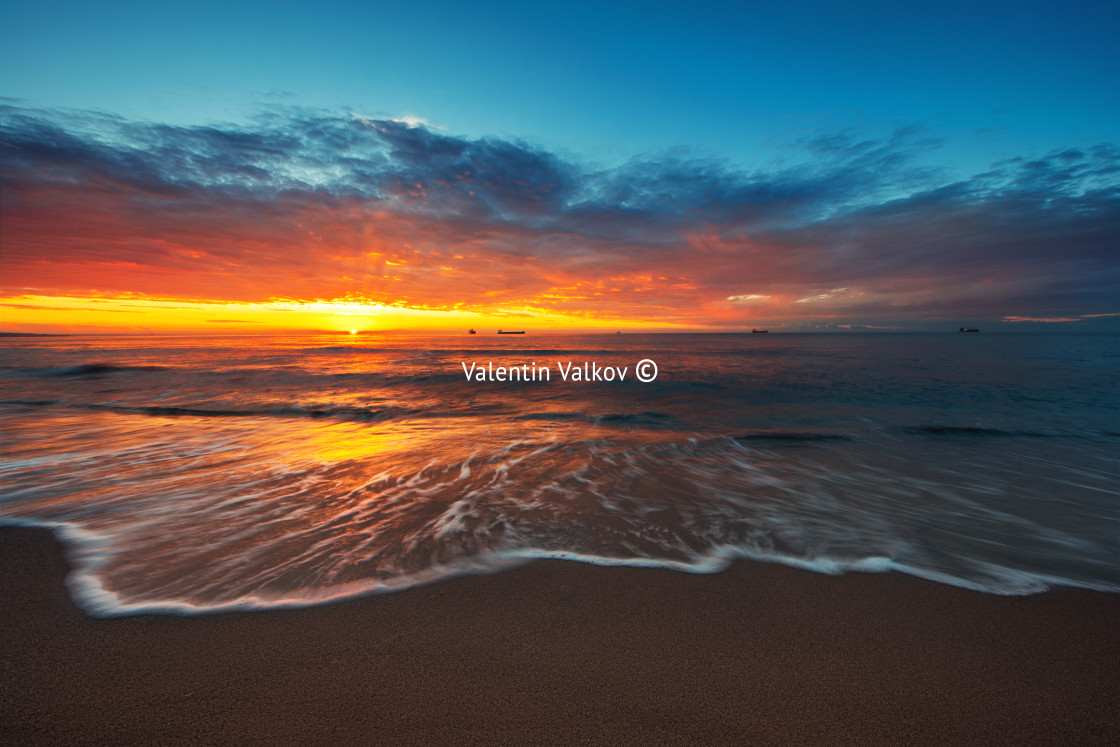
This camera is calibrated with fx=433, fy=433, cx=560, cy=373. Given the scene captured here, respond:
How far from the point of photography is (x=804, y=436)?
32.4 ft

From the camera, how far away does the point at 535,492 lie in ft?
19.2

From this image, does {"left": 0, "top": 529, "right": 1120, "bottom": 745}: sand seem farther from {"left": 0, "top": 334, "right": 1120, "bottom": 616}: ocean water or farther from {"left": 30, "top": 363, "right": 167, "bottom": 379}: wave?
{"left": 30, "top": 363, "right": 167, "bottom": 379}: wave

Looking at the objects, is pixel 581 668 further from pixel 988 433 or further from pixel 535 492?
pixel 988 433

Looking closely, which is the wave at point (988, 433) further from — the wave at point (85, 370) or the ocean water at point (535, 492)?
the wave at point (85, 370)

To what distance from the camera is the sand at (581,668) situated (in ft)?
6.84

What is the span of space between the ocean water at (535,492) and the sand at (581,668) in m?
0.38

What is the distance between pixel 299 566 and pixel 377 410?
10.5 metres

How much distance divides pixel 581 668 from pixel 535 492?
3.42 meters

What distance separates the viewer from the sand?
208 cm

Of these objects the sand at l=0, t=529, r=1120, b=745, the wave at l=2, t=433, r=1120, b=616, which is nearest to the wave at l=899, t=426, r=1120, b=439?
the wave at l=2, t=433, r=1120, b=616

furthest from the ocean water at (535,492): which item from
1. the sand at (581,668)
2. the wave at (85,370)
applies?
the wave at (85,370)

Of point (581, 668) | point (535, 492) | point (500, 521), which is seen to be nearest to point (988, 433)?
point (535, 492)

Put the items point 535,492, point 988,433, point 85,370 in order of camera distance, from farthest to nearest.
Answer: point 85,370, point 988,433, point 535,492

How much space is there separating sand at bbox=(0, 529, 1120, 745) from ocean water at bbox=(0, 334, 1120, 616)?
0.38 meters
